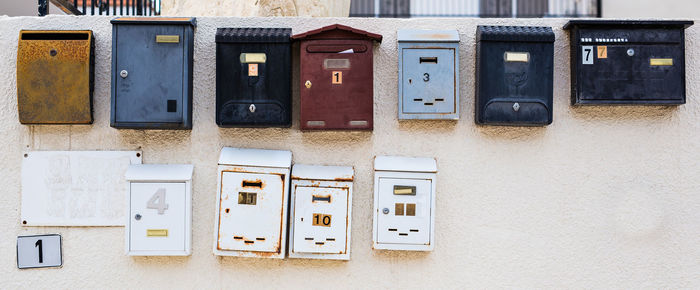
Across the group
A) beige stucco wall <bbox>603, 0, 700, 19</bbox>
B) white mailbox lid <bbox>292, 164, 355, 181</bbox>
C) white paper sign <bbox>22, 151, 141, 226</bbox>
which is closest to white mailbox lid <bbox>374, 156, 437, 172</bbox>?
white mailbox lid <bbox>292, 164, 355, 181</bbox>

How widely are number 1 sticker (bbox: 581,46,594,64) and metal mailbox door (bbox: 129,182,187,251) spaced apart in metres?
1.62

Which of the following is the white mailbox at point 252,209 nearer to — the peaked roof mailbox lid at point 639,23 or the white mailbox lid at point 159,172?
the white mailbox lid at point 159,172

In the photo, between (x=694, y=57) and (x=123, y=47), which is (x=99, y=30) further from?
(x=694, y=57)

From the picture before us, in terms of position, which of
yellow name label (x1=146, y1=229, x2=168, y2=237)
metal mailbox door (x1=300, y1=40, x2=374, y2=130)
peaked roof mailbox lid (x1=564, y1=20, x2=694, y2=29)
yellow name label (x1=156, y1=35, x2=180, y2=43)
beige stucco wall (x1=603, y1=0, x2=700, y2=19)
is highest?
beige stucco wall (x1=603, y1=0, x2=700, y2=19)

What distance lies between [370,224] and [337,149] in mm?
328

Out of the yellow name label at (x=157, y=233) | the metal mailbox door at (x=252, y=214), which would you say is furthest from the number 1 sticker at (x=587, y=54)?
the yellow name label at (x=157, y=233)

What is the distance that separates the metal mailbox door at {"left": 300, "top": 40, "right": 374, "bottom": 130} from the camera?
1938 mm

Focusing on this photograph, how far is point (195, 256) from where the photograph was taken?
80.6 inches

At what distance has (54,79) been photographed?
192 cm

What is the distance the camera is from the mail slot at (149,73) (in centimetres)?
191

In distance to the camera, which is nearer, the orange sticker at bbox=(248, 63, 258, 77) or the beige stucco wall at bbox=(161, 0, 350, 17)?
the orange sticker at bbox=(248, 63, 258, 77)

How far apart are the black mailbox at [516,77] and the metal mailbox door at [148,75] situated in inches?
45.4

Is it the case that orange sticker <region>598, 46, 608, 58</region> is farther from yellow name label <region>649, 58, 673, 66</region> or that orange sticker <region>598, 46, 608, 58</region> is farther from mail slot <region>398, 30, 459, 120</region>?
mail slot <region>398, 30, 459, 120</region>

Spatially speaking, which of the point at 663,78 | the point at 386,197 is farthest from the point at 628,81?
the point at 386,197
